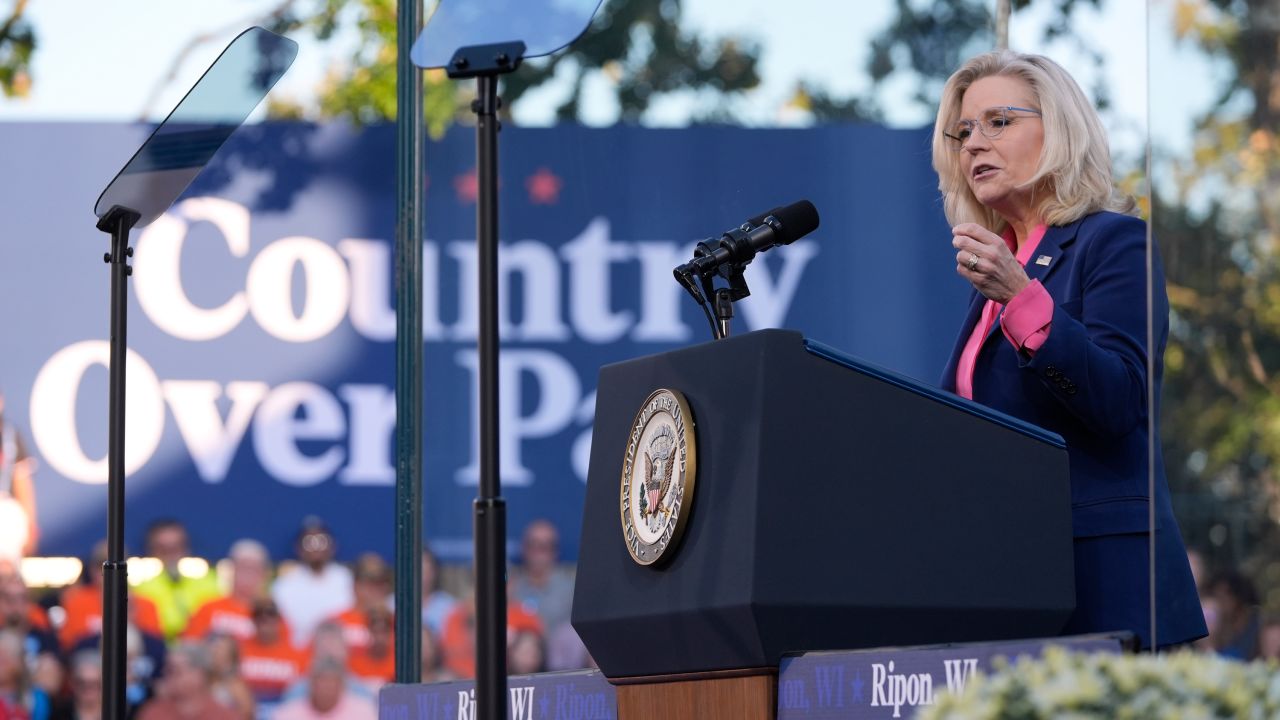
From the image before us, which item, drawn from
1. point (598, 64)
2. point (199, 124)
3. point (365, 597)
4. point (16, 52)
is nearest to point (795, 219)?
point (199, 124)

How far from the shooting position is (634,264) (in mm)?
3688

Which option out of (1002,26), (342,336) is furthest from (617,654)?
(342,336)

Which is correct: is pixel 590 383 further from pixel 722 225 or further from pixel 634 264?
pixel 722 225

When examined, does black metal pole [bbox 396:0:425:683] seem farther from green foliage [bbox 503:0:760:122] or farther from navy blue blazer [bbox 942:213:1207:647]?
navy blue blazer [bbox 942:213:1207:647]

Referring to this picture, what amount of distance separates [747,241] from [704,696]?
552 mm

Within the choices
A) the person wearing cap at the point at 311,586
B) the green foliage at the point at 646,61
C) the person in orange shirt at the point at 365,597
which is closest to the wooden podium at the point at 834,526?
the green foliage at the point at 646,61

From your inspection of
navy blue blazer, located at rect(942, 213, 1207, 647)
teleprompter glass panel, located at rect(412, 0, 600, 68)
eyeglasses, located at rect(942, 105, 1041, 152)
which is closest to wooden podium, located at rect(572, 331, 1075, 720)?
navy blue blazer, located at rect(942, 213, 1207, 647)

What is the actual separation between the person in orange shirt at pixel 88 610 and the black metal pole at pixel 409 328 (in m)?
3.02

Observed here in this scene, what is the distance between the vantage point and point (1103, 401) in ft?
6.53

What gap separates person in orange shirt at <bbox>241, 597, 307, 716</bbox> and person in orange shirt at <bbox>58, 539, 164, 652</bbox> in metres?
0.33

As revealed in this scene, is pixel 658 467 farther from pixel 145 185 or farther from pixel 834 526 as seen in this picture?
pixel 145 185

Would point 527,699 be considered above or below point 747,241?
below

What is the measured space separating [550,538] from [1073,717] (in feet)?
8.47

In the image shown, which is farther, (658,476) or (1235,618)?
(658,476)
